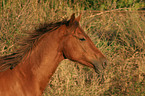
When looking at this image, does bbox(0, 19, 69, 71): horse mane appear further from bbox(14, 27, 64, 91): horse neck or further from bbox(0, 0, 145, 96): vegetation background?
bbox(0, 0, 145, 96): vegetation background

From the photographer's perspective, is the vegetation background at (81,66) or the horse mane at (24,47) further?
the vegetation background at (81,66)

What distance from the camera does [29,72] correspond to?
2865mm

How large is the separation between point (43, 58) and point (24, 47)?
29 cm

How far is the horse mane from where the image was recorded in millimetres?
2820

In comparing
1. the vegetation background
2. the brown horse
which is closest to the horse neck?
the brown horse

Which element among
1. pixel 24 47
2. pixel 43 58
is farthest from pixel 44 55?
pixel 24 47

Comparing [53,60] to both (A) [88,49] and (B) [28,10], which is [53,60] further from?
(B) [28,10]

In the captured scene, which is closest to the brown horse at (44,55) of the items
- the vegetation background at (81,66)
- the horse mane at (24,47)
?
the horse mane at (24,47)

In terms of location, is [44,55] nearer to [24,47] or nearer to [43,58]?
[43,58]

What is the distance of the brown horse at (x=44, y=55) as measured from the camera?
2.79 metres

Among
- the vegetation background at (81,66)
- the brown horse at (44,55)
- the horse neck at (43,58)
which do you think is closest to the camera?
the brown horse at (44,55)

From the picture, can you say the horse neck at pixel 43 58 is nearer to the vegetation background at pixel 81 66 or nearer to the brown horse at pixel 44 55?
the brown horse at pixel 44 55

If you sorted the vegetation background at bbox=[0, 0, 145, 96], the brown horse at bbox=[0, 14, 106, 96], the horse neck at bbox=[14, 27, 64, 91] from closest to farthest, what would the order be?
the brown horse at bbox=[0, 14, 106, 96] < the horse neck at bbox=[14, 27, 64, 91] < the vegetation background at bbox=[0, 0, 145, 96]

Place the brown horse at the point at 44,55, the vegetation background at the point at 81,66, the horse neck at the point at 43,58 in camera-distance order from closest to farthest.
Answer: the brown horse at the point at 44,55
the horse neck at the point at 43,58
the vegetation background at the point at 81,66
